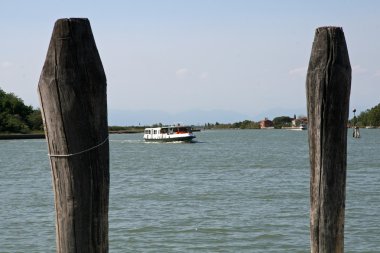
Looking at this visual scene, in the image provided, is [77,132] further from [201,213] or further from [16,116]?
[16,116]

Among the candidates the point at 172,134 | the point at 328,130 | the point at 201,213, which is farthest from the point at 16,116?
the point at 328,130

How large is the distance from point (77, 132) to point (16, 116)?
14248cm

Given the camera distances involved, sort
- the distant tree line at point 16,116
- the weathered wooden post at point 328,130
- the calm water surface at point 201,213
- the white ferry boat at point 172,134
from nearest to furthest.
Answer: the weathered wooden post at point 328,130
the calm water surface at point 201,213
the white ferry boat at point 172,134
the distant tree line at point 16,116

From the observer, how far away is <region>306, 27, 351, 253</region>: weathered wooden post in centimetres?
522

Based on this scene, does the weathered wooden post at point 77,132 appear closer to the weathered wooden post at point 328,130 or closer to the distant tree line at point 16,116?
the weathered wooden post at point 328,130

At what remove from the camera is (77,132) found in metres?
4.46

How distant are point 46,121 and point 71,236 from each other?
0.73 meters

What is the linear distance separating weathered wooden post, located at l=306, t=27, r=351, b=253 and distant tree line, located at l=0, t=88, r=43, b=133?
437ft

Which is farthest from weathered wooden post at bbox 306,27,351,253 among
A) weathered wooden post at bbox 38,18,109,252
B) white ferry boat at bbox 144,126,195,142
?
white ferry boat at bbox 144,126,195,142

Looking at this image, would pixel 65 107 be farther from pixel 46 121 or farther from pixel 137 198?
pixel 137 198

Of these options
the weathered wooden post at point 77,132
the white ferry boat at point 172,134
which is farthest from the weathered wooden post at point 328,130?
the white ferry boat at point 172,134

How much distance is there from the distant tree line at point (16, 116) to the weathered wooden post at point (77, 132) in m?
134

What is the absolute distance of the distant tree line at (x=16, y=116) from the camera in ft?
450

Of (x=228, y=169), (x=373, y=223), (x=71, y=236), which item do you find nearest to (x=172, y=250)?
(x=373, y=223)
